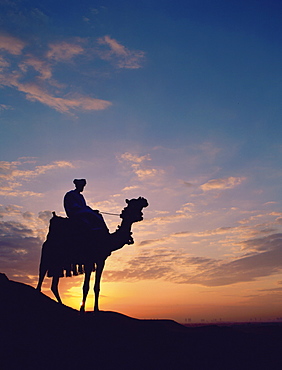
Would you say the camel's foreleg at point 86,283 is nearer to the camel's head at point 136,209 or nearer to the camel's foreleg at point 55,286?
the camel's foreleg at point 55,286

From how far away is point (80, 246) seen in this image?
626 inches

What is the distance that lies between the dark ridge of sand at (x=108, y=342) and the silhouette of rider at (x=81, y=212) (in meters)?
3.46

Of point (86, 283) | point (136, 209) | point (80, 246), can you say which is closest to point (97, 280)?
point (86, 283)

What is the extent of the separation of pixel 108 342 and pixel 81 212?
18.7 ft

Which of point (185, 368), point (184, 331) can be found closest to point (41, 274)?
point (184, 331)

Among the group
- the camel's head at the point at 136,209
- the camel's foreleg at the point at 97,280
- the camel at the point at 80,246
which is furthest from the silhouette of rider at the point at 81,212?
the camel's foreleg at the point at 97,280

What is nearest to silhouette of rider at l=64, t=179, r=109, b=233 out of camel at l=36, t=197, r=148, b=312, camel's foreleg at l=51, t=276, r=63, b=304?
camel at l=36, t=197, r=148, b=312

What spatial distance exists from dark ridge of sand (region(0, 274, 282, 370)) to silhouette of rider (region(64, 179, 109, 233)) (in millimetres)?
3460

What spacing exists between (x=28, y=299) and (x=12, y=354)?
346cm

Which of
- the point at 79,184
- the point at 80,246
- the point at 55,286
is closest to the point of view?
the point at 80,246

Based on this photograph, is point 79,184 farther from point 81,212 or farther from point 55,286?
point 55,286

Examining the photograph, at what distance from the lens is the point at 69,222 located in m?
16.2

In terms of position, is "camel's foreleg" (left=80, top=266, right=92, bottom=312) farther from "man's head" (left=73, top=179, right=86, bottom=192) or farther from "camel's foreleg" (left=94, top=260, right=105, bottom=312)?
"man's head" (left=73, top=179, right=86, bottom=192)

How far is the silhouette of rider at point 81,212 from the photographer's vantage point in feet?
52.7
